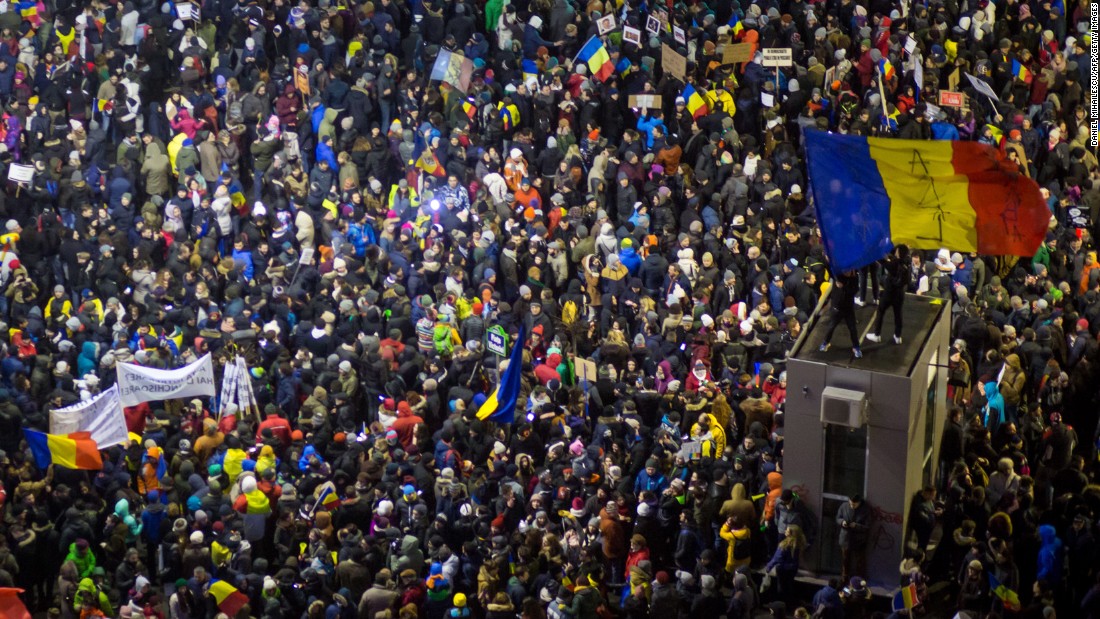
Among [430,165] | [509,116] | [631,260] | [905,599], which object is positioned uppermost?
[509,116]

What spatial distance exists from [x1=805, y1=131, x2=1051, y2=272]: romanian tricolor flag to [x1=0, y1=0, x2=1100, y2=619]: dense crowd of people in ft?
3.62

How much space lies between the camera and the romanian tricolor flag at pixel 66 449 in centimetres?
2534

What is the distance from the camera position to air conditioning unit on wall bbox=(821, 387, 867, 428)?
22.1 meters

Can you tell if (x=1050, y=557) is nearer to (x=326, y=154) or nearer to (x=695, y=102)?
(x=695, y=102)

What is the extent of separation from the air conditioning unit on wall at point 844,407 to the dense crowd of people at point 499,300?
121cm

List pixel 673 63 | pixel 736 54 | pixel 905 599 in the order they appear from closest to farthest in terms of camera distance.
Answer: pixel 905 599, pixel 673 63, pixel 736 54

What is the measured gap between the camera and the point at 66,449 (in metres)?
25.4

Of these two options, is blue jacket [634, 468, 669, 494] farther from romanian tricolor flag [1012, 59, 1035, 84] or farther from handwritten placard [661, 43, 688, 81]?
romanian tricolor flag [1012, 59, 1035, 84]

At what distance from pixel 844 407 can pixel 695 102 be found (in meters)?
10.7

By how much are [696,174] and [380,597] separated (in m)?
10.6

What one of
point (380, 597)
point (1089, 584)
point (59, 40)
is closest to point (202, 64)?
point (59, 40)

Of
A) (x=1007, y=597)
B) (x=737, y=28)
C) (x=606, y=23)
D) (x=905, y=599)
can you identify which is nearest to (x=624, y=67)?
(x=606, y=23)

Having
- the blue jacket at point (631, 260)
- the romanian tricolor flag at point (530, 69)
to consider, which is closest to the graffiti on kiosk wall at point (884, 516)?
the blue jacket at point (631, 260)

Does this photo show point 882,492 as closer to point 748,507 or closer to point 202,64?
point 748,507
